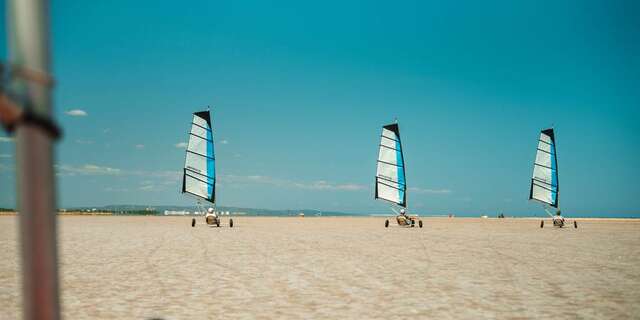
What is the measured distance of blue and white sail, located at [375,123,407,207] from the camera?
36.3 meters

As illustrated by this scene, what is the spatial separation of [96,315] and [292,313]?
7.62ft

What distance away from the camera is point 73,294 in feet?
23.0

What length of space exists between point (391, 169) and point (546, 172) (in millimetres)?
12317

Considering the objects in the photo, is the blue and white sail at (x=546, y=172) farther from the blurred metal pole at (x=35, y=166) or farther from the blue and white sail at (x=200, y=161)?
the blurred metal pole at (x=35, y=166)

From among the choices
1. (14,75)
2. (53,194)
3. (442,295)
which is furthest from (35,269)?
(442,295)

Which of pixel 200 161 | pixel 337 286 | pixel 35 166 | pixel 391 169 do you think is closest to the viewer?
pixel 35 166

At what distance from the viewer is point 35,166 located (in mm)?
A: 1223

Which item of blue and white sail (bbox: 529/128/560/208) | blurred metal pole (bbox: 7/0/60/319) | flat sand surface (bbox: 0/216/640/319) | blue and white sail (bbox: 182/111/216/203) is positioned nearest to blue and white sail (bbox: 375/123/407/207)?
blue and white sail (bbox: 529/128/560/208)

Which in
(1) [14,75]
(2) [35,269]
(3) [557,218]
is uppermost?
(1) [14,75]

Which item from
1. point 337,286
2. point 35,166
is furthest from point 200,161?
point 35,166

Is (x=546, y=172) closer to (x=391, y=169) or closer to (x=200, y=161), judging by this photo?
(x=391, y=169)

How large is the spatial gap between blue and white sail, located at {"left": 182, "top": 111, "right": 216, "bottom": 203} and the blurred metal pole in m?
31.1

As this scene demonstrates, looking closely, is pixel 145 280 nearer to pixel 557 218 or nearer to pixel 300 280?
pixel 300 280

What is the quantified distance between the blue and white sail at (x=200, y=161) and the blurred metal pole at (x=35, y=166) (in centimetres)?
3107
